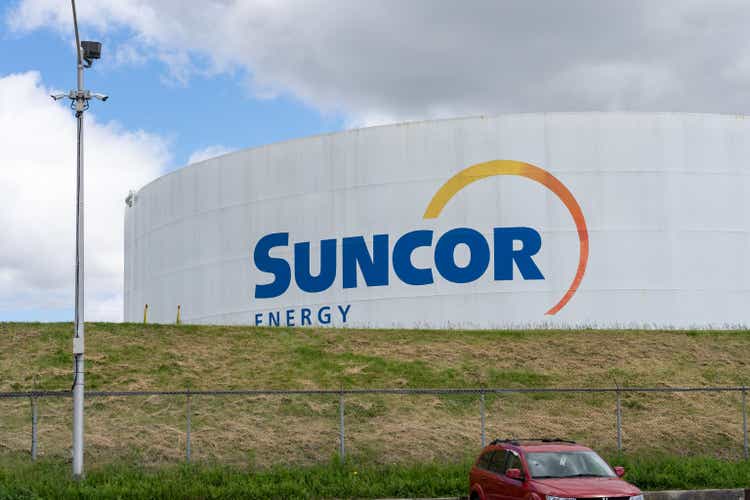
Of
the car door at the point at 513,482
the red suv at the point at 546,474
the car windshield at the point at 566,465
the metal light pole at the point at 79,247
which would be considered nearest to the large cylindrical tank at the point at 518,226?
the metal light pole at the point at 79,247

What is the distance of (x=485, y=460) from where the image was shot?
1658cm

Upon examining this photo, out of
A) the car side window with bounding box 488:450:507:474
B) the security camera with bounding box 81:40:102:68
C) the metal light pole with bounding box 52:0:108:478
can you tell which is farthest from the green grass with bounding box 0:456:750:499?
the security camera with bounding box 81:40:102:68

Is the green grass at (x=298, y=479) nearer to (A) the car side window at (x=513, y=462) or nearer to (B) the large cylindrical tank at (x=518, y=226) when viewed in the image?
(A) the car side window at (x=513, y=462)

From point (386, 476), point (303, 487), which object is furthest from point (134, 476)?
point (386, 476)

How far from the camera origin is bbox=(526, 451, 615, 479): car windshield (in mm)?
14797

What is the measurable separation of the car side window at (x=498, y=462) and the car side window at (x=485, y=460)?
0.14 m

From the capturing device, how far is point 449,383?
29.4 metres

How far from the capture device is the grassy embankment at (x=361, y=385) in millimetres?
23969

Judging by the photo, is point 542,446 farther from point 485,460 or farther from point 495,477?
point 485,460

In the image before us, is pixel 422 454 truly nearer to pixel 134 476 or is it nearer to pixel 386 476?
pixel 386 476

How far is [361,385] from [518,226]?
1472 cm

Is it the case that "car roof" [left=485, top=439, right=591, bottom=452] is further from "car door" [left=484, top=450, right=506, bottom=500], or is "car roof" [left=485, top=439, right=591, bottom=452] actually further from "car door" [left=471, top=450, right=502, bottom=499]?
"car door" [left=471, top=450, right=502, bottom=499]

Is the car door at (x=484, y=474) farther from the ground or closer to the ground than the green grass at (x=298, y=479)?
farther from the ground

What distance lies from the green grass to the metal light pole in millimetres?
878
